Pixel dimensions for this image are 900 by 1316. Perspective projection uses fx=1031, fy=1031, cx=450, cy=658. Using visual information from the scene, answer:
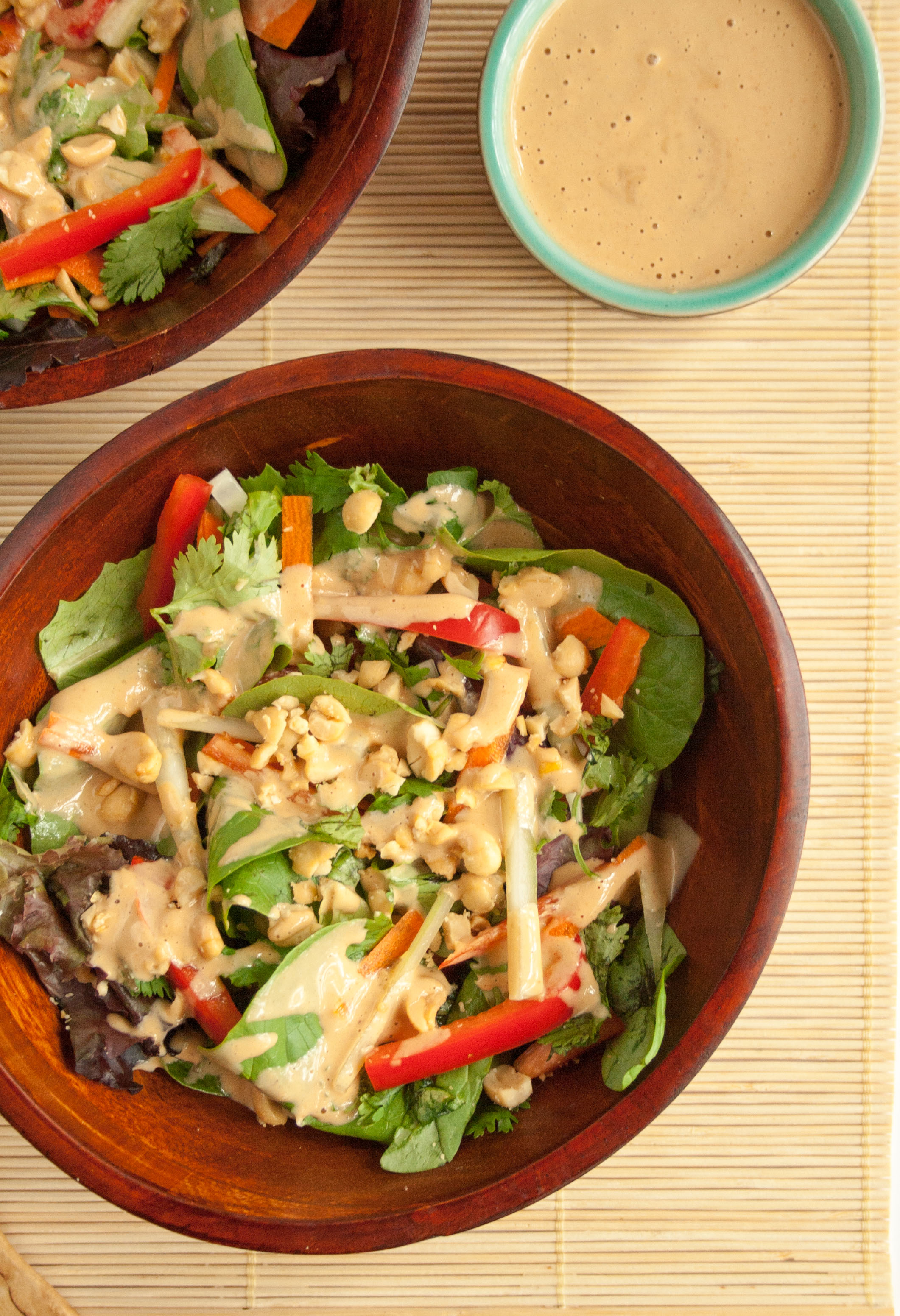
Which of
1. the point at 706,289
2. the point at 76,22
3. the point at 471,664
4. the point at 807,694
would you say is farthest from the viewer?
the point at 807,694

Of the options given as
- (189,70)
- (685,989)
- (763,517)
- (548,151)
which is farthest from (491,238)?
(685,989)

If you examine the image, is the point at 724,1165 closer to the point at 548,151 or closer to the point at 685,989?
the point at 685,989

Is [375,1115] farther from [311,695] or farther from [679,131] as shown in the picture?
[679,131]

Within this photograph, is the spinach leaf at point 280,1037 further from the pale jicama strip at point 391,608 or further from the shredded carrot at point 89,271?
the shredded carrot at point 89,271

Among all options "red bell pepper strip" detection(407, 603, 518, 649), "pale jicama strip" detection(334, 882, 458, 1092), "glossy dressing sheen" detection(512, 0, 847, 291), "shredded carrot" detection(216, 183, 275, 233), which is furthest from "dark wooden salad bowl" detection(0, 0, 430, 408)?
"pale jicama strip" detection(334, 882, 458, 1092)

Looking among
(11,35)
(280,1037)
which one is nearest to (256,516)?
(280,1037)

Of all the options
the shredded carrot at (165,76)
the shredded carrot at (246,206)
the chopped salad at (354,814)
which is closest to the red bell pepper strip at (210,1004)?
the chopped salad at (354,814)
